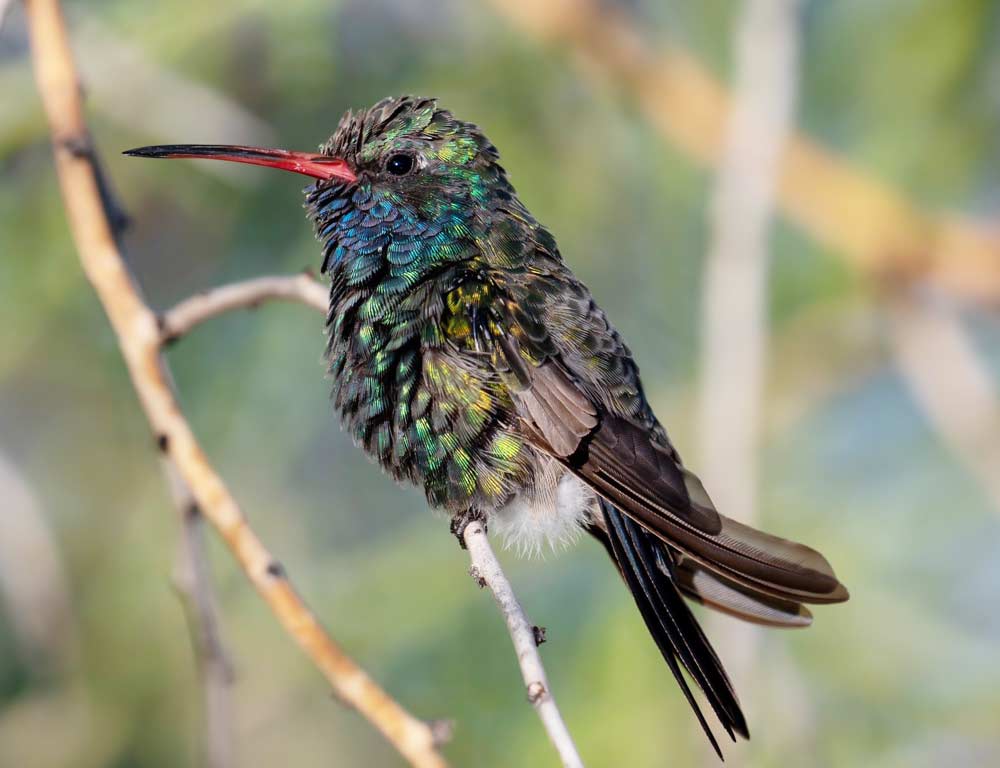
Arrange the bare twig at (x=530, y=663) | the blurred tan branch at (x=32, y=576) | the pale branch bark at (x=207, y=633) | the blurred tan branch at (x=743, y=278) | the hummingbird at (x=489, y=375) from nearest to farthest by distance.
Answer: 1. the bare twig at (x=530, y=663)
2. the pale branch bark at (x=207, y=633)
3. the hummingbird at (x=489, y=375)
4. the blurred tan branch at (x=743, y=278)
5. the blurred tan branch at (x=32, y=576)

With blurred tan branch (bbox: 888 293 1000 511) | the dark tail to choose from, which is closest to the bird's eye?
the dark tail

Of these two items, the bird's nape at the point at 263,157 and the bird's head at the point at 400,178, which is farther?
the bird's head at the point at 400,178

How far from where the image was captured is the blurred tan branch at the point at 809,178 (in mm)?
3516

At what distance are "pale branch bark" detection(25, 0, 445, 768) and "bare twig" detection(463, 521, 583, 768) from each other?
0.13m

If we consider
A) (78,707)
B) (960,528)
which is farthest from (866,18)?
(78,707)

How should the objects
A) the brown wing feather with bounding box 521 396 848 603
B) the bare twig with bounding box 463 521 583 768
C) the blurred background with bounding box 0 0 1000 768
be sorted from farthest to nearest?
the blurred background with bounding box 0 0 1000 768
the brown wing feather with bounding box 521 396 848 603
the bare twig with bounding box 463 521 583 768

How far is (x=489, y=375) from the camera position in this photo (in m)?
1.89

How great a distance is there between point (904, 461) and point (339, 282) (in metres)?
2.42

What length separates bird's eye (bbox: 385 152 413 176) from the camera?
2094mm

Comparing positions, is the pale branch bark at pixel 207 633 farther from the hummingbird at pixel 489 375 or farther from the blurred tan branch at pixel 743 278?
the blurred tan branch at pixel 743 278

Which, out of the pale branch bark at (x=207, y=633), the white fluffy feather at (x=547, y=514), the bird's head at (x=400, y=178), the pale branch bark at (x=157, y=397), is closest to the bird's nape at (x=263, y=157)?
the bird's head at (x=400, y=178)

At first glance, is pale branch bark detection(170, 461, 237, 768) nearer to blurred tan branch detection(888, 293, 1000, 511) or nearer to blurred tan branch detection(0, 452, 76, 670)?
blurred tan branch detection(0, 452, 76, 670)

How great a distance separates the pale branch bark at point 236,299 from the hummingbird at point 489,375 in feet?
0.19

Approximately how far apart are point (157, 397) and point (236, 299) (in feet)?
1.04
